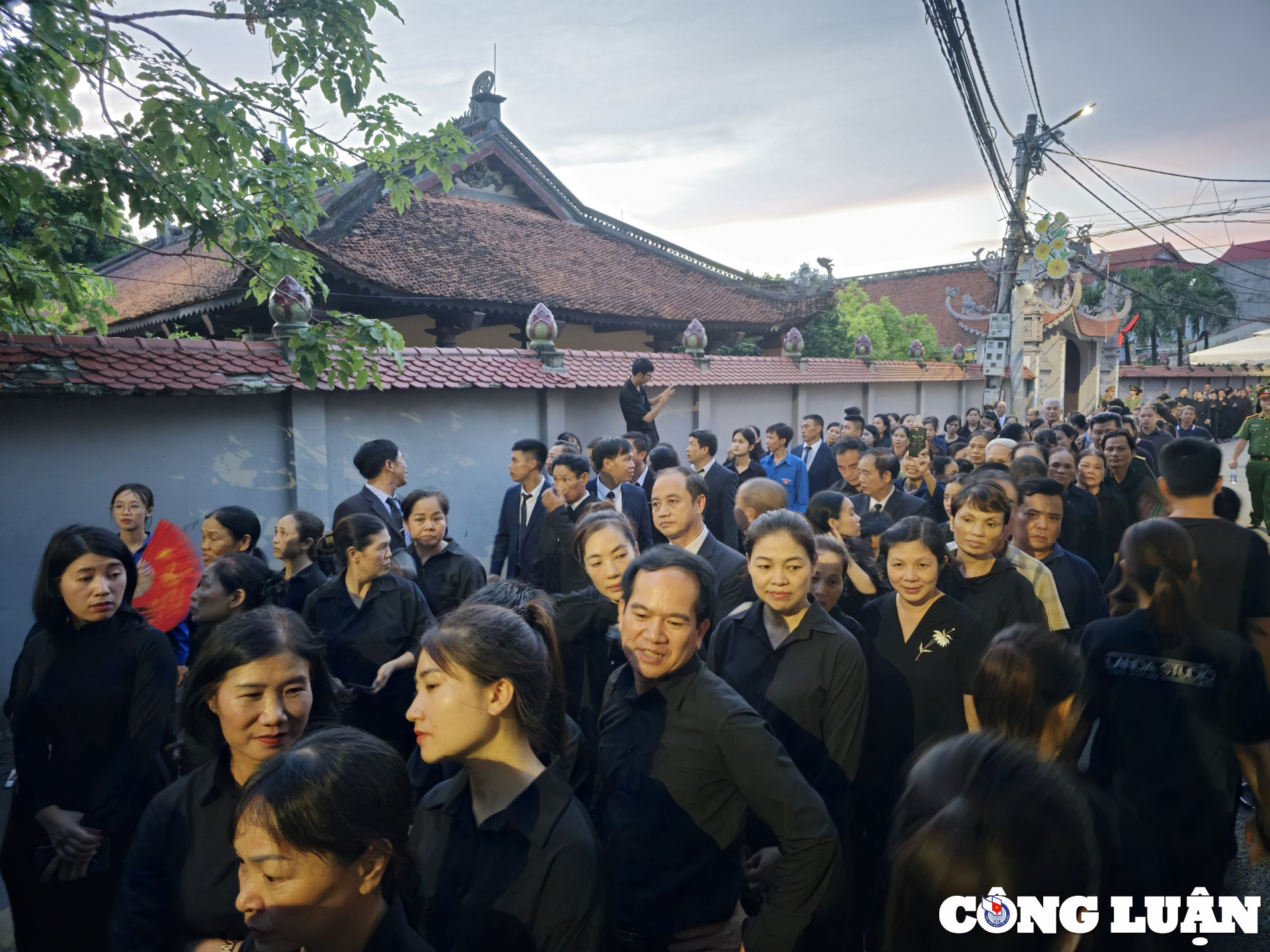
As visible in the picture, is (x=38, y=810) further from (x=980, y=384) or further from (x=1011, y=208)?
(x=980, y=384)

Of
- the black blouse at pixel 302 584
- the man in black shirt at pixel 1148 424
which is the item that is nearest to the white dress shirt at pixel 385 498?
the black blouse at pixel 302 584

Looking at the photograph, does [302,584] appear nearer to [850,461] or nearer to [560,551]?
[560,551]

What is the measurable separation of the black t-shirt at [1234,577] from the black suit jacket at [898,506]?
200cm

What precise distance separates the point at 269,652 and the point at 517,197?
627 inches

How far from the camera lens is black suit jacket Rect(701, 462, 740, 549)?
21.3 feet

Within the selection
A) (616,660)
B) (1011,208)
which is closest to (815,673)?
(616,660)

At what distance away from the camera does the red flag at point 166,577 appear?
11.9ft

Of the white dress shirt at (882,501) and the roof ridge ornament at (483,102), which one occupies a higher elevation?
the roof ridge ornament at (483,102)

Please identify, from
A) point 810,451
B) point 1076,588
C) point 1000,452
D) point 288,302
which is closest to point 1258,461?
point 810,451

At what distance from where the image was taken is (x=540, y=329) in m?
9.48

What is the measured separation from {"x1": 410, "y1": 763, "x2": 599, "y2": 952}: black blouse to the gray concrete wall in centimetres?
560

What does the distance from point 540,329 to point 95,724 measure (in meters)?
7.28

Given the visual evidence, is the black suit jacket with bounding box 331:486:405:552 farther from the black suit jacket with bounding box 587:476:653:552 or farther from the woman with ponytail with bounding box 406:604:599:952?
the woman with ponytail with bounding box 406:604:599:952

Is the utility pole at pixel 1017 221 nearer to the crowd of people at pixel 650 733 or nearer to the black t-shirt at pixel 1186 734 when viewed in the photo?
the crowd of people at pixel 650 733
